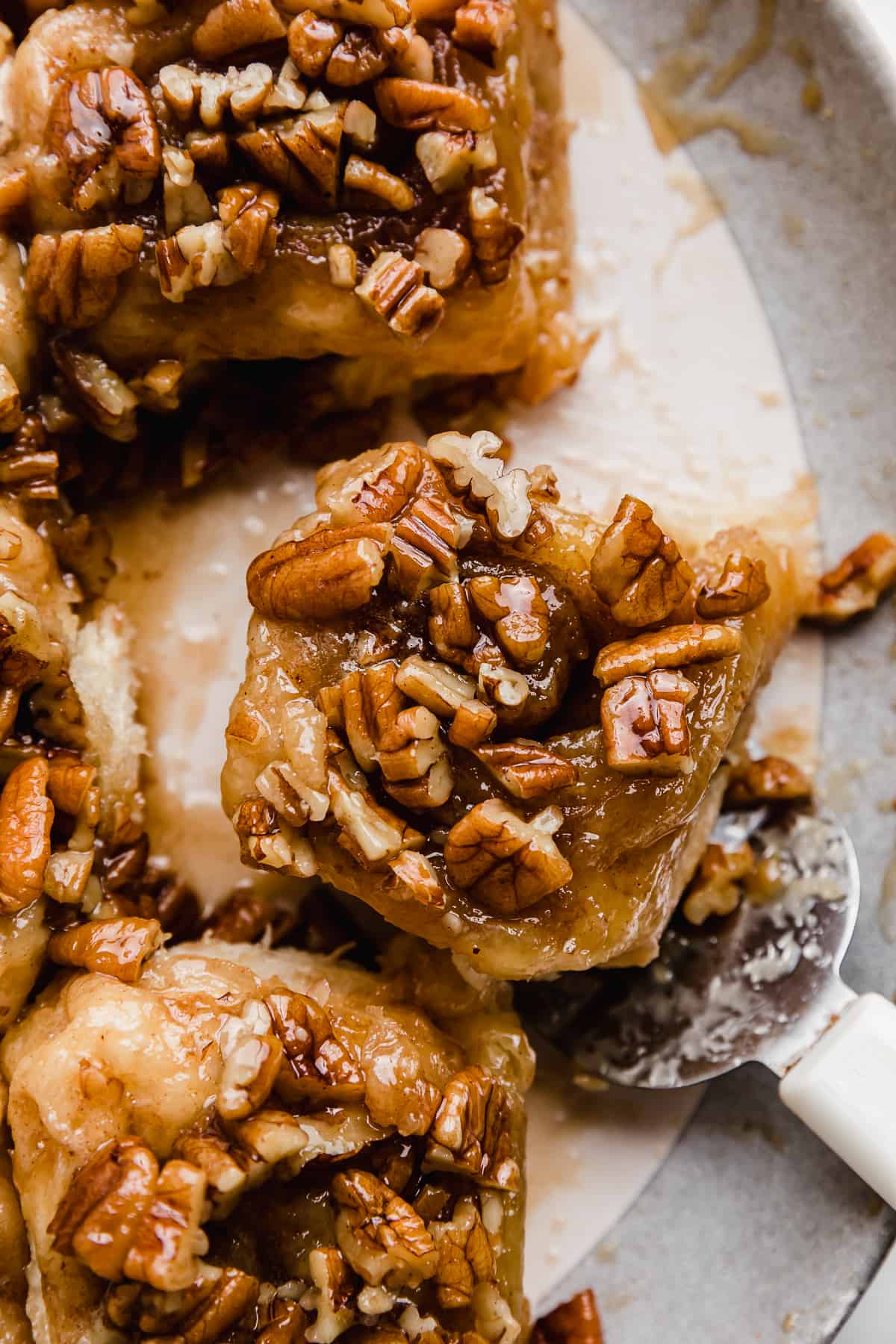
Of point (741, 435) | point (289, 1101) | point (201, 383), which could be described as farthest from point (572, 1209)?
point (201, 383)

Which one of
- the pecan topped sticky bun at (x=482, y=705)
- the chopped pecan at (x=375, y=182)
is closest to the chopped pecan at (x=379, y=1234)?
the pecan topped sticky bun at (x=482, y=705)

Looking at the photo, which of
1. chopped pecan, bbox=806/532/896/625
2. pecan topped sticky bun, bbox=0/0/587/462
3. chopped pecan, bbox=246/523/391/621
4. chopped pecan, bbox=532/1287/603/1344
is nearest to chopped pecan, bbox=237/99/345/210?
pecan topped sticky bun, bbox=0/0/587/462

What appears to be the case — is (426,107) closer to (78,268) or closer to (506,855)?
(78,268)

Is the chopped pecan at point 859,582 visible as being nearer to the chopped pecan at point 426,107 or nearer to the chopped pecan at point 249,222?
the chopped pecan at point 426,107

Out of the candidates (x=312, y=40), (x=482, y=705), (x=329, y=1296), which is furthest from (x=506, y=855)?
(x=312, y=40)

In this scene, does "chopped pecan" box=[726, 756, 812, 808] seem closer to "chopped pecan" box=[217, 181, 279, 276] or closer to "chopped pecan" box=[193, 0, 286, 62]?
"chopped pecan" box=[217, 181, 279, 276]
